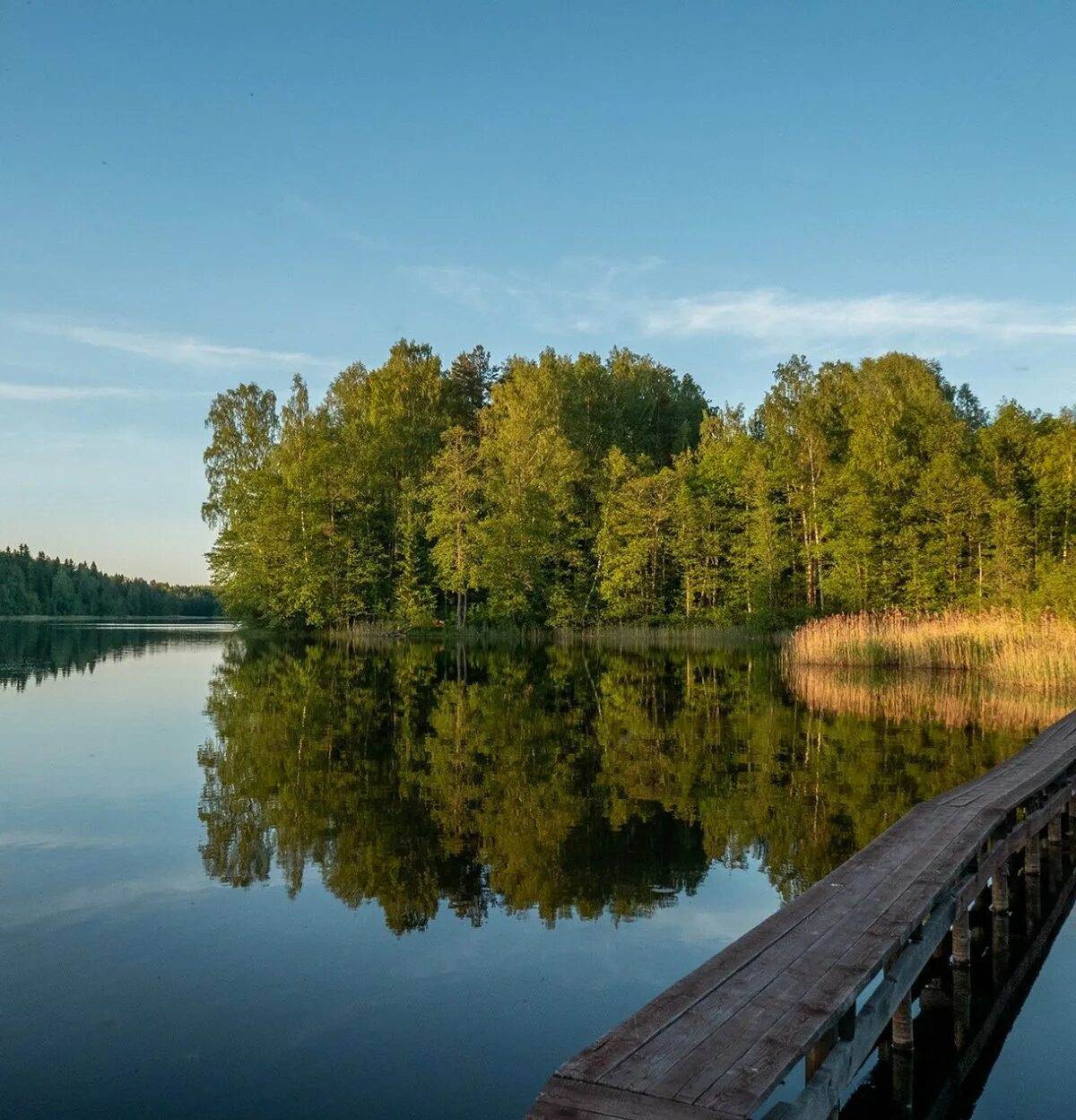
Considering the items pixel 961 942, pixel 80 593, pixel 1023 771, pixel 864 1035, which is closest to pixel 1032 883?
pixel 1023 771

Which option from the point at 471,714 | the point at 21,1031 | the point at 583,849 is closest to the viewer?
the point at 21,1031

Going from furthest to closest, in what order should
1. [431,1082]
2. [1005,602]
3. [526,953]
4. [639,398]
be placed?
[639,398] < [1005,602] < [526,953] < [431,1082]

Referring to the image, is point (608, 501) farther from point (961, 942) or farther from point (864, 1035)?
point (864, 1035)

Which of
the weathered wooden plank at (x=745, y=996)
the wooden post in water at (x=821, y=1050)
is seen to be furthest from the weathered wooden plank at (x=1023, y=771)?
the wooden post in water at (x=821, y=1050)

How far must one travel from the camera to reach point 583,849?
920cm

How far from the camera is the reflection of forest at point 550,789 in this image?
8438 millimetres

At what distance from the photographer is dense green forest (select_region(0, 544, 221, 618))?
11625 centimetres

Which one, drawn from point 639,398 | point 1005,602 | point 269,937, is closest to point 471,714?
point 269,937

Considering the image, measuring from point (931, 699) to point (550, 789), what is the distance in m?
12.0

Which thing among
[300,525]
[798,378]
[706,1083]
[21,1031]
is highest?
[798,378]

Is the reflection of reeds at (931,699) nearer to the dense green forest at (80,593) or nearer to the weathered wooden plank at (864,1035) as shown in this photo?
the weathered wooden plank at (864,1035)

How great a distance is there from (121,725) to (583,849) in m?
11.6

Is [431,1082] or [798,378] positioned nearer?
[431,1082]

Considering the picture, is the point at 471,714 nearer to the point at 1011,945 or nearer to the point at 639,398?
the point at 1011,945
